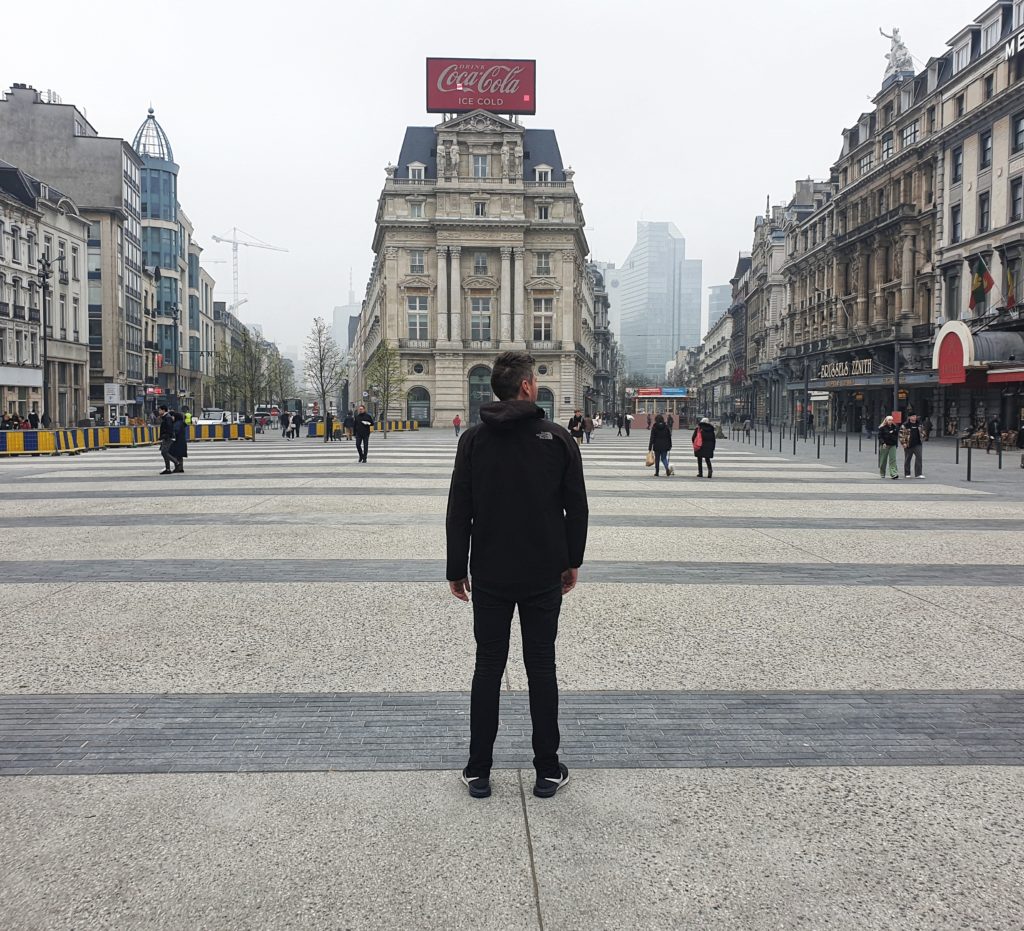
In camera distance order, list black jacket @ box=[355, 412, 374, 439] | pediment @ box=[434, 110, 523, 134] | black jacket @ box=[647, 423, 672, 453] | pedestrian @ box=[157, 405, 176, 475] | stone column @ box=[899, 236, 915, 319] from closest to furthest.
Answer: pedestrian @ box=[157, 405, 176, 475] → black jacket @ box=[647, 423, 672, 453] → black jacket @ box=[355, 412, 374, 439] → stone column @ box=[899, 236, 915, 319] → pediment @ box=[434, 110, 523, 134]

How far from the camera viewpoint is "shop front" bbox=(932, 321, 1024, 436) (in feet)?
122

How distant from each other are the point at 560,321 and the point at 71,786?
78316 millimetres

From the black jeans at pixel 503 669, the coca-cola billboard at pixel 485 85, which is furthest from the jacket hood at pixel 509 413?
the coca-cola billboard at pixel 485 85

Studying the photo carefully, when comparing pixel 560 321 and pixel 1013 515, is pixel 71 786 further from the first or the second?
pixel 560 321

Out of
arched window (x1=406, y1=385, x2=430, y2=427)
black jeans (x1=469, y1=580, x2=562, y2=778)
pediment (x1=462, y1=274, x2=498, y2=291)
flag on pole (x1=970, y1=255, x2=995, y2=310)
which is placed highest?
pediment (x1=462, y1=274, x2=498, y2=291)

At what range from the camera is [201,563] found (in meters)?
9.27

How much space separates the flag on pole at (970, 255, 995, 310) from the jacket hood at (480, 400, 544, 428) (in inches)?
1730

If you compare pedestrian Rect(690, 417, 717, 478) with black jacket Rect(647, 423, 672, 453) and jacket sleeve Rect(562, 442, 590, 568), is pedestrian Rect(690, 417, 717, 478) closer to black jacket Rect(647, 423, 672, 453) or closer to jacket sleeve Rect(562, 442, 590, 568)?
black jacket Rect(647, 423, 672, 453)

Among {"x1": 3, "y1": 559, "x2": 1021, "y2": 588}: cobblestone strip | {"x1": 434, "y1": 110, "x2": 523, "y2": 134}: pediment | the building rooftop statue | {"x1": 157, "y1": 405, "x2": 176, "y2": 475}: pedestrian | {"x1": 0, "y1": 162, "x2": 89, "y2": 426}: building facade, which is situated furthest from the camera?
the building rooftop statue

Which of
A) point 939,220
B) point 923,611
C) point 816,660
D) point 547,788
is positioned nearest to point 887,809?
point 547,788

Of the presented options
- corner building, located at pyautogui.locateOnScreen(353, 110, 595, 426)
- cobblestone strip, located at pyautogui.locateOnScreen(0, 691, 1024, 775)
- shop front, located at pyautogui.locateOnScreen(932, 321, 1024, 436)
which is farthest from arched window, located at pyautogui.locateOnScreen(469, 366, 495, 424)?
cobblestone strip, located at pyautogui.locateOnScreen(0, 691, 1024, 775)

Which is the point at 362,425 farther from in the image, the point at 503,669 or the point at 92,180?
the point at 92,180

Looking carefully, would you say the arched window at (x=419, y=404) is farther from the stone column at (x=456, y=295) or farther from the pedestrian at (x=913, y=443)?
the pedestrian at (x=913, y=443)

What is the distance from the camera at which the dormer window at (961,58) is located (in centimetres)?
4622
